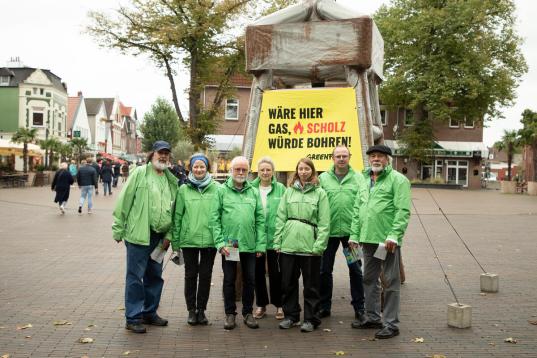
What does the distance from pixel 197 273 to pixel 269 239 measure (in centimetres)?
83

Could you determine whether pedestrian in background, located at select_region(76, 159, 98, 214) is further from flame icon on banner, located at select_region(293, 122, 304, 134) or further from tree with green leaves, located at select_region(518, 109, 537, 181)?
tree with green leaves, located at select_region(518, 109, 537, 181)

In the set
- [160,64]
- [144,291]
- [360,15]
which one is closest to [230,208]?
[144,291]

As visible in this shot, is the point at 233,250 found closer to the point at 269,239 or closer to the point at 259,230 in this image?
the point at 259,230

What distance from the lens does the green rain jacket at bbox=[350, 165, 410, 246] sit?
19.3 feet

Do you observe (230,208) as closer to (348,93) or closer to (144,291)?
(144,291)

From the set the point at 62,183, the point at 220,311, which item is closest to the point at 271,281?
the point at 220,311

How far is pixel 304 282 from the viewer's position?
20.4 ft

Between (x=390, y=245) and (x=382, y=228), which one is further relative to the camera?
(x=382, y=228)

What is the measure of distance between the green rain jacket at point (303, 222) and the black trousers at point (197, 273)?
0.72 m

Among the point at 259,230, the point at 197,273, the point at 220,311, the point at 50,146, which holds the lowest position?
the point at 220,311

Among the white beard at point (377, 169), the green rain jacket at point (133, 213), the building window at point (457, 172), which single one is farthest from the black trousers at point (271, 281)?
the building window at point (457, 172)

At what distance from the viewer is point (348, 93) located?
7.89 meters

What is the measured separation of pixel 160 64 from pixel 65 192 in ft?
50.5

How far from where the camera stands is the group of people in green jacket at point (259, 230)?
6.02 metres
